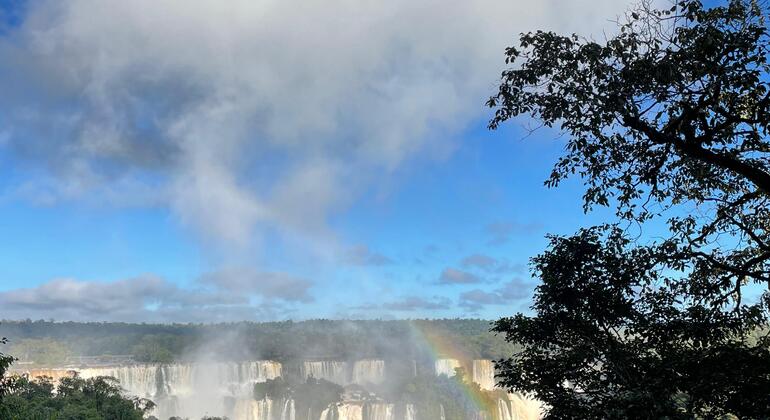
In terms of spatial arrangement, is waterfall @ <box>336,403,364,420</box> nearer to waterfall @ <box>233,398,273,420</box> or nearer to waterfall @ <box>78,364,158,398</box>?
waterfall @ <box>233,398,273,420</box>

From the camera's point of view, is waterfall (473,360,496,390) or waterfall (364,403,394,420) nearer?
waterfall (364,403,394,420)

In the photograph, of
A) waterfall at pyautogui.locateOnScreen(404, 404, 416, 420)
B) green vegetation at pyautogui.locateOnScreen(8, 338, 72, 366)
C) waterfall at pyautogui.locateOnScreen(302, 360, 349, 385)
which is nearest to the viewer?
waterfall at pyautogui.locateOnScreen(404, 404, 416, 420)

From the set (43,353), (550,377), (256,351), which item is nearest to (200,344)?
(256,351)

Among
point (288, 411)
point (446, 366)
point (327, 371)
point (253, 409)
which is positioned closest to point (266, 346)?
point (327, 371)

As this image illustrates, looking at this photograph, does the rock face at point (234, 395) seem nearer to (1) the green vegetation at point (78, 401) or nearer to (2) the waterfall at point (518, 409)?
(2) the waterfall at point (518, 409)

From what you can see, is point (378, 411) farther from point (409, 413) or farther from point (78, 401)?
point (78, 401)

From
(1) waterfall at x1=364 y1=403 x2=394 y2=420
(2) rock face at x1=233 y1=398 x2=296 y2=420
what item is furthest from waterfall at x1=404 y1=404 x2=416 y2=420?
(2) rock face at x1=233 y1=398 x2=296 y2=420
